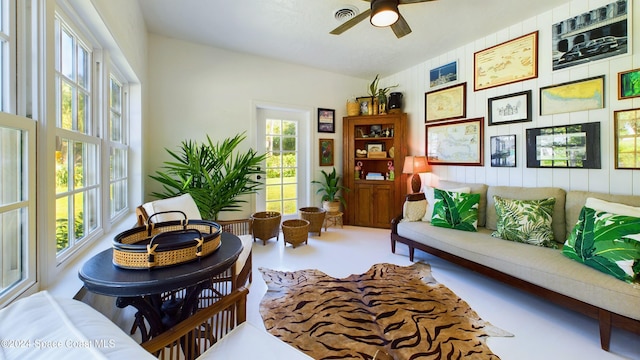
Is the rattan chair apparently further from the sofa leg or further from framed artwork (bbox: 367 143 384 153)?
framed artwork (bbox: 367 143 384 153)

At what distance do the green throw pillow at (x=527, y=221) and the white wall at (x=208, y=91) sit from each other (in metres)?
2.86

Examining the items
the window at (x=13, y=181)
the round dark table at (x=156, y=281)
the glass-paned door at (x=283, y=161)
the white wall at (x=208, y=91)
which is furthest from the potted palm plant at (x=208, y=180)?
the window at (x=13, y=181)

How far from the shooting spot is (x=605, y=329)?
1530mm

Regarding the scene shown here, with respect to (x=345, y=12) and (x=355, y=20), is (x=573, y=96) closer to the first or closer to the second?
(x=355, y=20)

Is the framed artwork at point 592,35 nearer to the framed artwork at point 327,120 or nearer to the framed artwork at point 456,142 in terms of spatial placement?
the framed artwork at point 456,142

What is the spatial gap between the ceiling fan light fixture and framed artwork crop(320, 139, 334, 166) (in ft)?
7.84

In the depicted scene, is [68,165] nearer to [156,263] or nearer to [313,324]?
[156,263]

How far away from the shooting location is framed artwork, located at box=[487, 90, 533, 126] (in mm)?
2801

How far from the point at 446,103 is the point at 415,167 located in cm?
100

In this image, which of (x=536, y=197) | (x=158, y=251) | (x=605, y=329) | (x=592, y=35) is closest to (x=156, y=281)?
(x=158, y=251)

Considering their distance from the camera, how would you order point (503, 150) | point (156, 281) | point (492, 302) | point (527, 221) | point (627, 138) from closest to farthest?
point (156, 281), point (492, 302), point (627, 138), point (527, 221), point (503, 150)

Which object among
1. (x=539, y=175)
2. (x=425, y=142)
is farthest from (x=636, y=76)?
(x=425, y=142)

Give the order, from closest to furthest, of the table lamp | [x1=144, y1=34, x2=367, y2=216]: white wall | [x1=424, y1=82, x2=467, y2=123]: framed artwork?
[x1=144, y1=34, x2=367, y2=216]: white wall < [x1=424, y1=82, x2=467, y2=123]: framed artwork < the table lamp

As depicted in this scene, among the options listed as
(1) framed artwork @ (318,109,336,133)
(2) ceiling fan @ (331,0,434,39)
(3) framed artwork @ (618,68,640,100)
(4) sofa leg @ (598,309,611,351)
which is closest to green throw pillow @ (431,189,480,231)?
(4) sofa leg @ (598,309,611,351)
